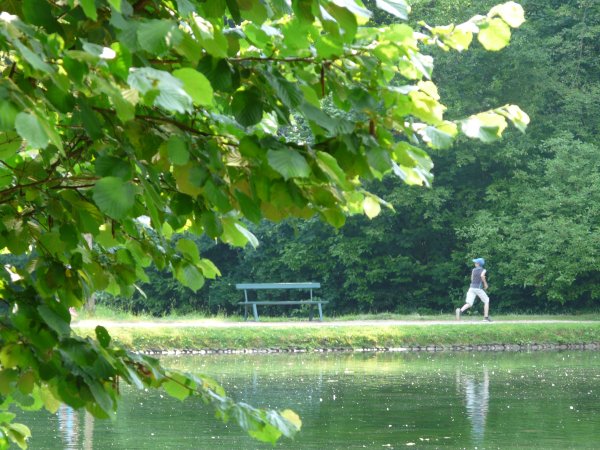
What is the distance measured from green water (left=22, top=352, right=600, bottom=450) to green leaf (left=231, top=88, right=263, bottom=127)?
8.14 metres

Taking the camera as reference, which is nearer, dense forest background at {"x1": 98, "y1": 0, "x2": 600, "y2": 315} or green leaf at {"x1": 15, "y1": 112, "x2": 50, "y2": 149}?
green leaf at {"x1": 15, "y1": 112, "x2": 50, "y2": 149}

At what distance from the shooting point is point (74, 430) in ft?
39.2

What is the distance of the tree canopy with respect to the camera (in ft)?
7.15

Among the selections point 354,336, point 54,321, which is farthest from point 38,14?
point 354,336

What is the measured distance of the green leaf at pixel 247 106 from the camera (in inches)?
105

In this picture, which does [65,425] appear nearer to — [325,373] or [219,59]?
[325,373]

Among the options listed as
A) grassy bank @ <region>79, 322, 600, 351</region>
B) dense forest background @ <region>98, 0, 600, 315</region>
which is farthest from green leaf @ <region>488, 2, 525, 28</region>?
dense forest background @ <region>98, 0, 600, 315</region>

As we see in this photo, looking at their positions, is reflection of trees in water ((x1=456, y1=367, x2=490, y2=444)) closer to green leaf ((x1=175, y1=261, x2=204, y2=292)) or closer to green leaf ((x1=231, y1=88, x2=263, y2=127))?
green leaf ((x1=175, y1=261, x2=204, y2=292))

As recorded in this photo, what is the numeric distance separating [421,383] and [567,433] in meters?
4.53

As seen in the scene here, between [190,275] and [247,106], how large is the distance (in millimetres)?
831

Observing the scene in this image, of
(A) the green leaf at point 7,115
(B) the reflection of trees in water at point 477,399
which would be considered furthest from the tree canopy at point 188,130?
(B) the reflection of trees in water at point 477,399

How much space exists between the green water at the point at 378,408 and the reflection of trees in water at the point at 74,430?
0.04 ft

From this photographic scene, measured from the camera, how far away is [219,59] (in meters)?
2.57

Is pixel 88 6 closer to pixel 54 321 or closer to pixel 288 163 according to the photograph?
pixel 288 163
